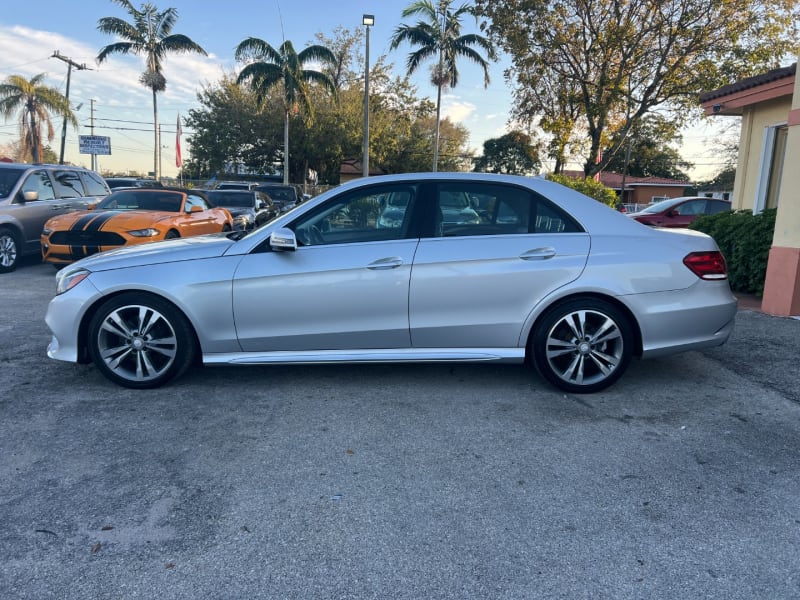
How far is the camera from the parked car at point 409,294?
423cm

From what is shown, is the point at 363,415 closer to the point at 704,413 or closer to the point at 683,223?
the point at 704,413

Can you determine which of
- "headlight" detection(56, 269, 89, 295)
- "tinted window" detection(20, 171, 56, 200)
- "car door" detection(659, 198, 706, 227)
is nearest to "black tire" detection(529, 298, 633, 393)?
"headlight" detection(56, 269, 89, 295)

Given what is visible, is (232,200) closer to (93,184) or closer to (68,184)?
(93,184)

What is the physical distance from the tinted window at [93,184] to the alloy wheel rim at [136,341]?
879 centimetres

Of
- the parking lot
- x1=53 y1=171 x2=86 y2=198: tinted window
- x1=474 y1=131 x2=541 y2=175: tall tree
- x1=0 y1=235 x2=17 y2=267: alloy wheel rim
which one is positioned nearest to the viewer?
the parking lot

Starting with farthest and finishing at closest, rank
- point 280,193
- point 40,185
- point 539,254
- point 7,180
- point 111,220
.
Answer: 1. point 280,193
2. point 40,185
3. point 7,180
4. point 111,220
5. point 539,254

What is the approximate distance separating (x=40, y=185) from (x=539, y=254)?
32.3 feet

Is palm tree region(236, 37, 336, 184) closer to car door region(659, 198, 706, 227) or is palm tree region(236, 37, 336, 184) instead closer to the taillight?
car door region(659, 198, 706, 227)

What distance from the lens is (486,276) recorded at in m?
4.22

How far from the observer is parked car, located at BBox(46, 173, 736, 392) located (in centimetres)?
423

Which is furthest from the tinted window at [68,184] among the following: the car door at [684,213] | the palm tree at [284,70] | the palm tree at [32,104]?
the palm tree at [32,104]

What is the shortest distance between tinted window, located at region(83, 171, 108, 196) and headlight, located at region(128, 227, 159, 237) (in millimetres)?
4052

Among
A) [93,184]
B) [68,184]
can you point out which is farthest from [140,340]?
[93,184]

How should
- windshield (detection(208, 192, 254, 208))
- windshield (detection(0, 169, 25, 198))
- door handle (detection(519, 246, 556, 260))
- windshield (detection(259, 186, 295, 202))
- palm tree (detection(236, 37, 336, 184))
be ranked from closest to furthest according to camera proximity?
door handle (detection(519, 246, 556, 260)) < windshield (detection(0, 169, 25, 198)) < windshield (detection(208, 192, 254, 208)) < windshield (detection(259, 186, 295, 202)) < palm tree (detection(236, 37, 336, 184))
